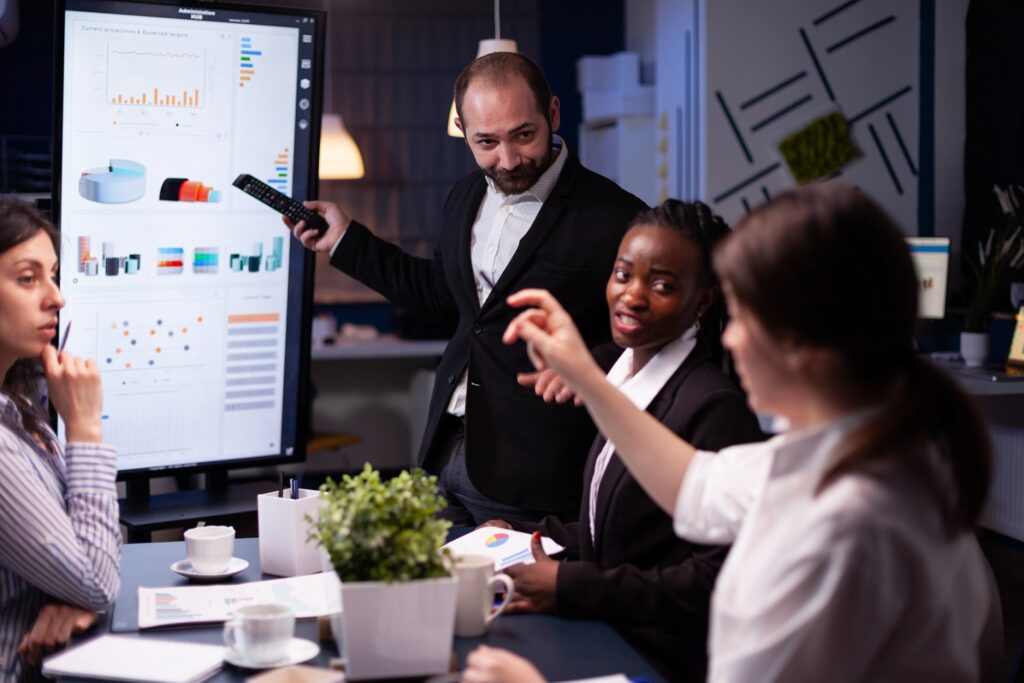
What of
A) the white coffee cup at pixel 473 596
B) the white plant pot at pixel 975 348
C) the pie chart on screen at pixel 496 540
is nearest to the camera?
the white coffee cup at pixel 473 596

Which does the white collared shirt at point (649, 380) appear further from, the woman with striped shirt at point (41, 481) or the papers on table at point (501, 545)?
the woman with striped shirt at point (41, 481)

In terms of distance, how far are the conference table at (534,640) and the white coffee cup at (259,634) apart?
3 cm

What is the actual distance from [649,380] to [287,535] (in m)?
0.61

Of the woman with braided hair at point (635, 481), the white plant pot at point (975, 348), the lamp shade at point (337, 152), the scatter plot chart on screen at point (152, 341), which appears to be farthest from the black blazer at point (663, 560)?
the lamp shade at point (337, 152)

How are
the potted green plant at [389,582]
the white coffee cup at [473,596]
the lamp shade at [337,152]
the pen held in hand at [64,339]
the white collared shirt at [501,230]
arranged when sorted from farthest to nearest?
the lamp shade at [337,152] → the white collared shirt at [501,230] → the pen held in hand at [64,339] → the white coffee cup at [473,596] → the potted green plant at [389,582]

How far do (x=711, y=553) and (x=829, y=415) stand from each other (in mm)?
527

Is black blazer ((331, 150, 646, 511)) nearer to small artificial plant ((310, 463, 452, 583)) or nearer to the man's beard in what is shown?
the man's beard

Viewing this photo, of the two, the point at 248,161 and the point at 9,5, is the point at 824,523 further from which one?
the point at 9,5

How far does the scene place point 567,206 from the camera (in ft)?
8.09

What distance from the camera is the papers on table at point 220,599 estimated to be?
5.18 ft

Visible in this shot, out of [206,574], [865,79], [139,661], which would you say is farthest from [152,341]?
[865,79]

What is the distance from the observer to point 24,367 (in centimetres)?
186

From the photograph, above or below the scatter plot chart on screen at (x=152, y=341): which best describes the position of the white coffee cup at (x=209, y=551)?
below

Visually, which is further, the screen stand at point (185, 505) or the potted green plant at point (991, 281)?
the potted green plant at point (991, 281)
